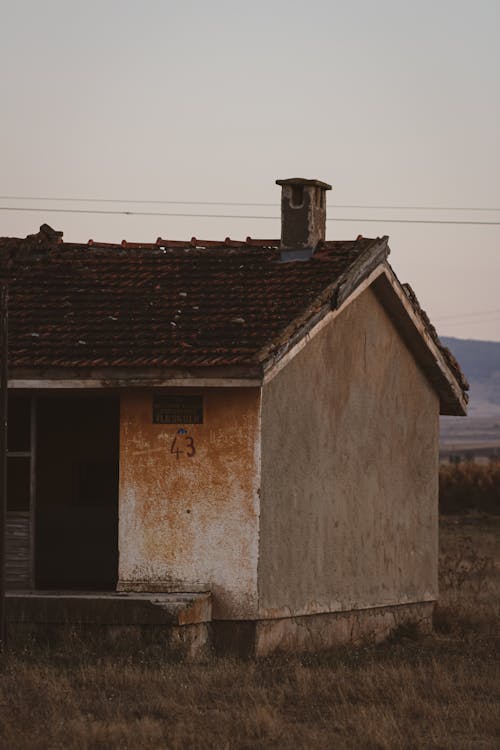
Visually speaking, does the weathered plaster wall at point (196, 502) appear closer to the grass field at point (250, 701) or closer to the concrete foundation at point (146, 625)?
the concrete foundation at point (146, 625)

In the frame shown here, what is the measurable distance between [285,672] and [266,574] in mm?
1272

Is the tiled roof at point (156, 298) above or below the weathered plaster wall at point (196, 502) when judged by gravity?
above

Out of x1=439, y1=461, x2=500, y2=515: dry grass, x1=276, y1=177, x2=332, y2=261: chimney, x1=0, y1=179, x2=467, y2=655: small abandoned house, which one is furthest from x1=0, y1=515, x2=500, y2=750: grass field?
x1=439, y1=461, x2=500, y2=515: dry grass

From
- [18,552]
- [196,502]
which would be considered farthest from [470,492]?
[196,502]

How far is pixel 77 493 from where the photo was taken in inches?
696

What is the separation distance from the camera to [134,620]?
13.2 m

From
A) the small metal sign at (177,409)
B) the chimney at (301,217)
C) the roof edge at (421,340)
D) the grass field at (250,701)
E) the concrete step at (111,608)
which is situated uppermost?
the chimney at (301,217)

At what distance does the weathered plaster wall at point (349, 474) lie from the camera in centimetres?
1423

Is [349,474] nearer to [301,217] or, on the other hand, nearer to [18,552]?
[301,217]

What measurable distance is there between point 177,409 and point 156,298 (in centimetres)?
171

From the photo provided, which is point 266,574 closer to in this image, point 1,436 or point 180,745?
point 1,436

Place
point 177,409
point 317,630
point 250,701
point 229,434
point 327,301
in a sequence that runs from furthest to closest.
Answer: point 317,630, point 327,301, point 177,409, point 229,434, point 250,701

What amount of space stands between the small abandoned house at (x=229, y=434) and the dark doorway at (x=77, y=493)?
0.08 feet

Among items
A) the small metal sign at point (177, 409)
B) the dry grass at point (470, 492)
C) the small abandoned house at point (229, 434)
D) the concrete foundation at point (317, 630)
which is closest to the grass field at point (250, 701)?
the concrete foundation at point (317, 630)
